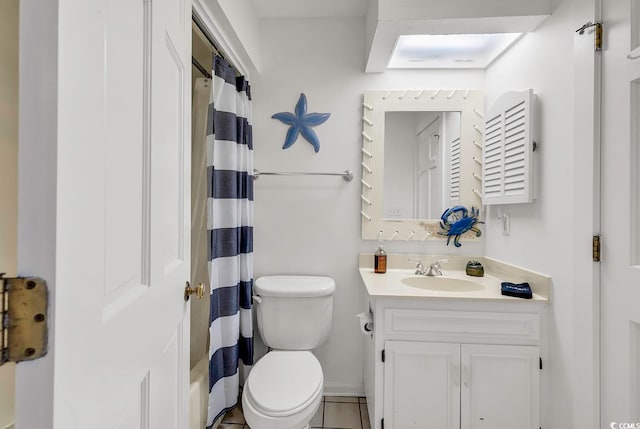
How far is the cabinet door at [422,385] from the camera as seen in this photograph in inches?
57.2

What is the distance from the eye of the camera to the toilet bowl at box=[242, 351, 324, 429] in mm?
1306

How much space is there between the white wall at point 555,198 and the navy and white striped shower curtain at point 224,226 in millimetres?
1495

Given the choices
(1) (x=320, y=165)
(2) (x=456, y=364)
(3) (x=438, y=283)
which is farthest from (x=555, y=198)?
(1) (x=320, y=165)

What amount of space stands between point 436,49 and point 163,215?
175 cm

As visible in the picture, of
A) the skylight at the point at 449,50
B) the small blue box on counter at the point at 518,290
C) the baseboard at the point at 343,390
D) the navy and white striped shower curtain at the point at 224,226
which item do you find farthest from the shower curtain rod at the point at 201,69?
the baseboard at the point at 343,390

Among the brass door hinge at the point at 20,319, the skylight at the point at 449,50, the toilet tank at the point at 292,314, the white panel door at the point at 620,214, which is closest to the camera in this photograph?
the brass door hinge at the point at 20,319

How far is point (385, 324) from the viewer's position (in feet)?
4.86

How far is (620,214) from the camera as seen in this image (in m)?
1.08

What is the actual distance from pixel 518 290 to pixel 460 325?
0.31 meters

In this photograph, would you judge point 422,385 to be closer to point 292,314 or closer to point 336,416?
point 336,416

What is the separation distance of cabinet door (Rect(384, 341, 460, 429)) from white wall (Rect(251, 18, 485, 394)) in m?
0.60

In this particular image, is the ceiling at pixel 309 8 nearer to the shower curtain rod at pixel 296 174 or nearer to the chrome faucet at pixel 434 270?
the shower curtain rod at pixel 296 174

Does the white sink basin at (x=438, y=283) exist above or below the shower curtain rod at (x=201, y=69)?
below

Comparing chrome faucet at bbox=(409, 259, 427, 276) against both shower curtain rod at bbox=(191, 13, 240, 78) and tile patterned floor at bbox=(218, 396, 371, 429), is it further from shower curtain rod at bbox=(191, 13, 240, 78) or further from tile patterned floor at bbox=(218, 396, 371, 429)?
shower curtain rod at bbox=(191, 13, 240, 78)
